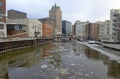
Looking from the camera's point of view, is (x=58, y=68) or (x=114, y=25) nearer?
(x=58, y=68)

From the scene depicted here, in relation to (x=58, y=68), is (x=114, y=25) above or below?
above

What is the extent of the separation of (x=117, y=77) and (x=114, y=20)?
105564mm

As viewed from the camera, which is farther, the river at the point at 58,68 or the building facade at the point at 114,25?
the building facade at the point at 114,25

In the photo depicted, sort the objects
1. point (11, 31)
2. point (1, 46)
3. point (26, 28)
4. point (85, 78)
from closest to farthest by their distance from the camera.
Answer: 1. point (85, 78)
2. point (1, 46)
3. point (11, 31)
4. point (26, 28)

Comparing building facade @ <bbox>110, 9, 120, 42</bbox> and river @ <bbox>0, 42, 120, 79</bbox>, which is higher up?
building facade @ <bbox>110, 9, 120, 42</bbox>

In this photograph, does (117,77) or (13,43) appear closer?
(117,77)

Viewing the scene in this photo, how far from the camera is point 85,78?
21.8 metres

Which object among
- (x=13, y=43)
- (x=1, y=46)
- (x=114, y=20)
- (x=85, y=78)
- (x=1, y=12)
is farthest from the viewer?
(x=114, y=20)

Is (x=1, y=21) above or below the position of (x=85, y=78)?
above

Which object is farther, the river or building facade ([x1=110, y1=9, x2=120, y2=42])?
building facade ([x1=110, y1=9, x2=120, y2=42])

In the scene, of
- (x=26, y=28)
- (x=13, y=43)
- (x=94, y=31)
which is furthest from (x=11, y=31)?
(x=94, y=31)

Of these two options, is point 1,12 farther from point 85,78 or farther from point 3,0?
point 85,78

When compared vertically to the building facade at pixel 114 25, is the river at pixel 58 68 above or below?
below

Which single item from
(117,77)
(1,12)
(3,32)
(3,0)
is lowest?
(117,77)
